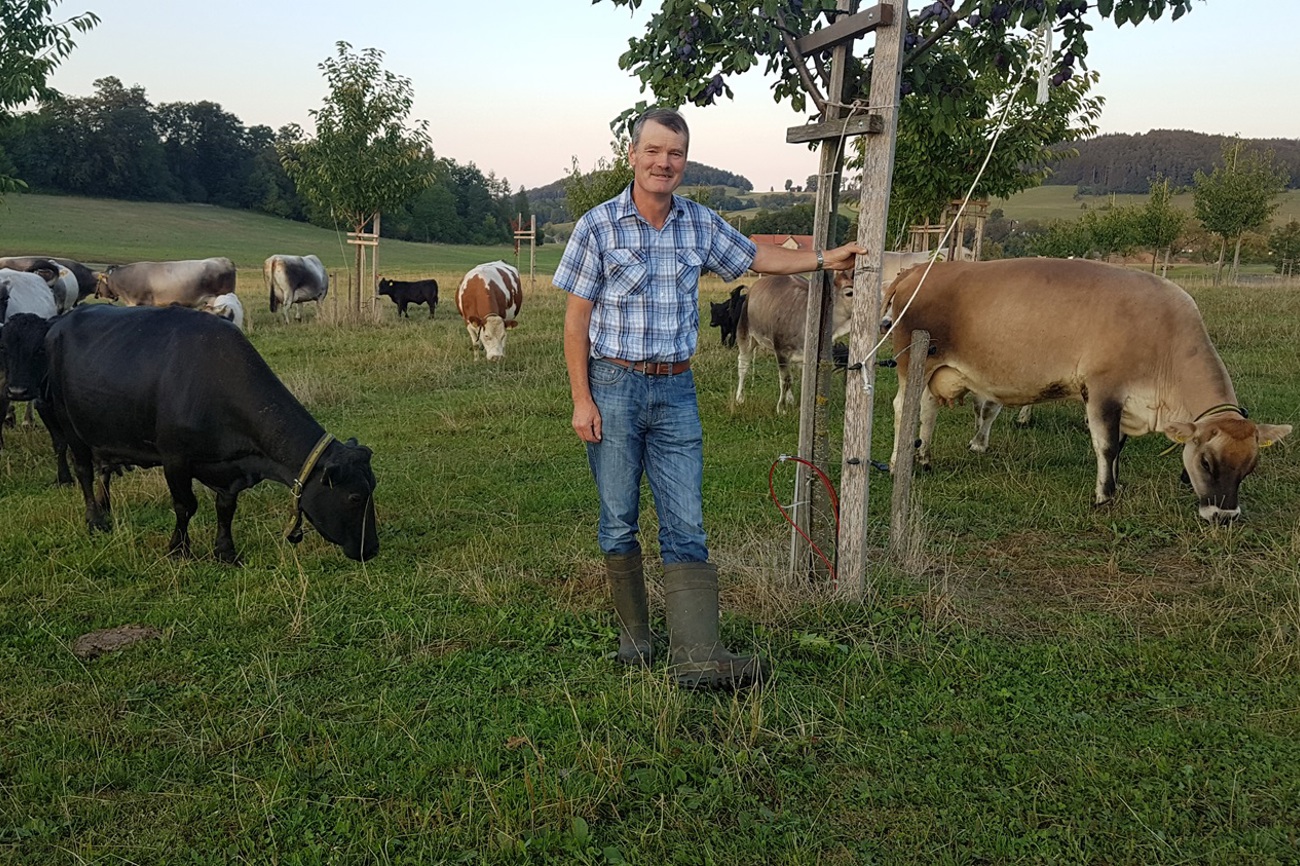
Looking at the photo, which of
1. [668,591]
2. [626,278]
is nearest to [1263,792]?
[668,591]

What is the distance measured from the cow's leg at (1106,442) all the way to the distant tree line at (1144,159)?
343 ft

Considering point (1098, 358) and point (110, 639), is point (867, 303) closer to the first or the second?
point (1098, 358)

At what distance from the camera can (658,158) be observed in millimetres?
3699

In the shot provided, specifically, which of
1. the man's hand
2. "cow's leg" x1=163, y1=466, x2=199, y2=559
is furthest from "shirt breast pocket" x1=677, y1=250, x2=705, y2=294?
"cow's leg" x1=163, y1=466, x2=199, y2=559

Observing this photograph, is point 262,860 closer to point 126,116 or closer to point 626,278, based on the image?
point 626,278

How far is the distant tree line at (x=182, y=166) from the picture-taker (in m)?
74.4

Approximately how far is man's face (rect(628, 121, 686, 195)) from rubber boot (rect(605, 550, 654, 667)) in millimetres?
1594

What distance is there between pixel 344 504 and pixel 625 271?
2.65 metres

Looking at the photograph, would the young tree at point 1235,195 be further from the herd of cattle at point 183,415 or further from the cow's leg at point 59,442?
the cow's leg at point 59,442

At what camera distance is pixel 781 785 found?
10.7 ft

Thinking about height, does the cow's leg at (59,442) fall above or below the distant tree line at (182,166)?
below

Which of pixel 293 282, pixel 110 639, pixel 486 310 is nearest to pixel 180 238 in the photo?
pixel 293 282

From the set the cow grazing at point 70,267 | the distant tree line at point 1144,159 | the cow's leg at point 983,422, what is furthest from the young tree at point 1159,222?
the distant tree line at point 1144,159

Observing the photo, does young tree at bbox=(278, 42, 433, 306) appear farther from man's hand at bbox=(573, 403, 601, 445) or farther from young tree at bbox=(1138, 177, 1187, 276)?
young tree at bbox=(1138, 177, 1187, 276)
